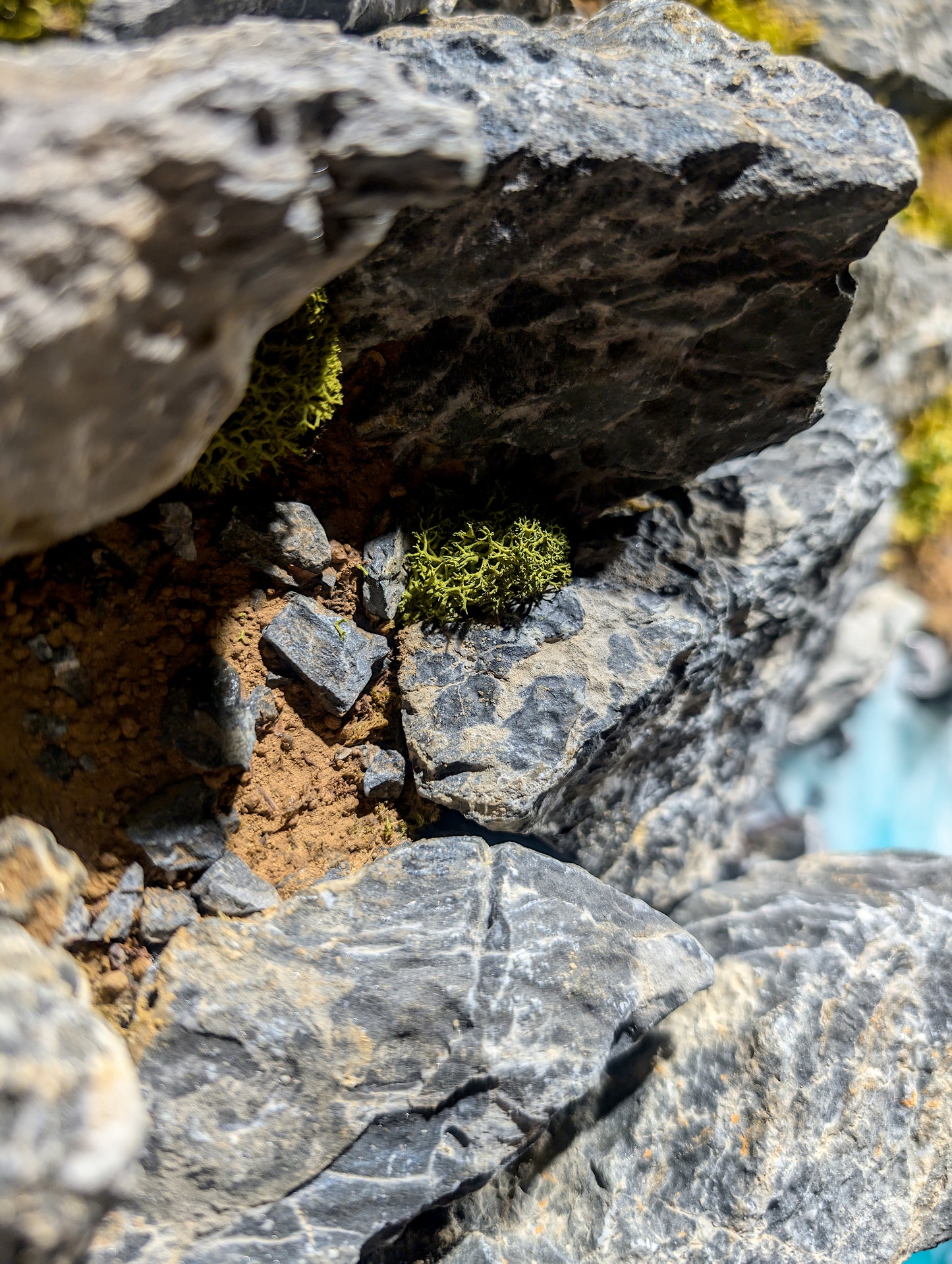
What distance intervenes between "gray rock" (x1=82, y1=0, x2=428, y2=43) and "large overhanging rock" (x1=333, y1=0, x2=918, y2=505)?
0.38m

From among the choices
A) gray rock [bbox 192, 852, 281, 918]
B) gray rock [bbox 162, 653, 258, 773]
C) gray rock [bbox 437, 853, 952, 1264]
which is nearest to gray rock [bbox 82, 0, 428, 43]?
gray rock [bbox 162, 653, 258, 773]

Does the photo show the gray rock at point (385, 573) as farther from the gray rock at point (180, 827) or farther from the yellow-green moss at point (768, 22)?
the yellow-green moss at point (768, 22)

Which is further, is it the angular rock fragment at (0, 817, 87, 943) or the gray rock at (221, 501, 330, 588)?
the gray rock at (221, 501, 330, 588)

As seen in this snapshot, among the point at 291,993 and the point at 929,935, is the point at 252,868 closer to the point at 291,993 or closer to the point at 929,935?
the point at 291,993

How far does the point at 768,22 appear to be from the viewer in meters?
7.27

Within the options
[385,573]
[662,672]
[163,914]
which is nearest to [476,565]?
[385,573]

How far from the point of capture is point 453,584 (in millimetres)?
4535

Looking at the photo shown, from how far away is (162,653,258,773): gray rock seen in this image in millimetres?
4039

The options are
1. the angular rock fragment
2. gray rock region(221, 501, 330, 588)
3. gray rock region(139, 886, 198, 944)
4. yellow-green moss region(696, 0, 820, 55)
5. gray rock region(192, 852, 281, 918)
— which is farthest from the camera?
yellow-green moss region(696, 0, 820, 55)

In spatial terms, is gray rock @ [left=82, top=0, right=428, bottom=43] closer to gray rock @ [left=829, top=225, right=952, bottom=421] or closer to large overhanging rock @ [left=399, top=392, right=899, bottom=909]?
large overhanging rock @ [left=399, top=392, right=899, bottom=909]

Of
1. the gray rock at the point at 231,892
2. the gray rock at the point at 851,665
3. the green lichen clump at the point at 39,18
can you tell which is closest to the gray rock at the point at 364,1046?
the gray rock at the point at 231,892

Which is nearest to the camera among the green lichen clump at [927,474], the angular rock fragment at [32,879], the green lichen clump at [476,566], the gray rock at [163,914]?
the angular rock fragment at [32,879]

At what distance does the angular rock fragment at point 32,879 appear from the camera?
11.2 ft

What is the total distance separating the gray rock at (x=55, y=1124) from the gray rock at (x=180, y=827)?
→ 119 cm
